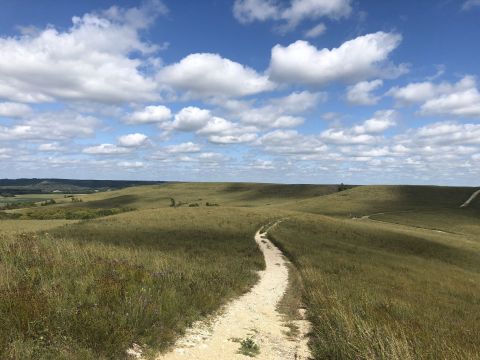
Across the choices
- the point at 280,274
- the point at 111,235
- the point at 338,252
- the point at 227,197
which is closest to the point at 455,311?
the point at 280,274

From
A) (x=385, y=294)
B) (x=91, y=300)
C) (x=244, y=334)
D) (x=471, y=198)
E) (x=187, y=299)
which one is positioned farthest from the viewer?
(x=471, y=198)

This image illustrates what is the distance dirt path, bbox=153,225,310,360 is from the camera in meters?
8.04

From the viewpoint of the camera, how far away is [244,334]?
375 inches

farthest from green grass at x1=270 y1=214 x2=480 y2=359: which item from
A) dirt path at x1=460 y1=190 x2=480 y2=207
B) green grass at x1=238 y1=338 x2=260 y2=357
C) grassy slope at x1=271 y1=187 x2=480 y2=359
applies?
dirt path at x1=460 y1=190 x2=480 y2=207

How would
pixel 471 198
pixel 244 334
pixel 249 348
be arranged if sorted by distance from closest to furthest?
pixel 249 348, pixel 244 334, pixel 471 198

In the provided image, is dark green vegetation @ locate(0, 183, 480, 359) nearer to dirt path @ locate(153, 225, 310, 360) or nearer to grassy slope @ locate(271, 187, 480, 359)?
grassy slope @ locate(271, 187, 480, 359)

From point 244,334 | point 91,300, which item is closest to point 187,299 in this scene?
point 244,334

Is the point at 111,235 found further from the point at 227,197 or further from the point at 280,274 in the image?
the point at 227,197

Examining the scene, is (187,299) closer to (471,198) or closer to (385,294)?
(385,294)

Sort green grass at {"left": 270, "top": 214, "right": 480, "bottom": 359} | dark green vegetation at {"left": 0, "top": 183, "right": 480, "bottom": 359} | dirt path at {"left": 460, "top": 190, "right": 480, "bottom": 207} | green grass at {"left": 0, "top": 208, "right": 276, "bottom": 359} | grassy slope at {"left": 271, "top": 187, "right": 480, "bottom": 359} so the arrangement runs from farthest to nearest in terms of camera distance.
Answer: dirt path at {"left": 460, "top": 190, "right": 480, "bottom": 207}, grassy slope at {"left": 271, "top": 187, "right": 480, "bottom": 359}, green grass at {"left": 270, "top": 214, "right": 480, "bottom": 359}, dark green vegetation at {"left": 0, "top": 183, "right": 480, "bottom": 359}, green grass at {"left": 0, "top": 208, "right": 276, "bottom": 359}

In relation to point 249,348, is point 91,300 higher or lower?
higher

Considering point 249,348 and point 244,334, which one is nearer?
point 249,348

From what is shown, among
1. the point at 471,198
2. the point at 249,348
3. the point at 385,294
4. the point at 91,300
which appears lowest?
the point at 385,294

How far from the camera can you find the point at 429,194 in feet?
424
